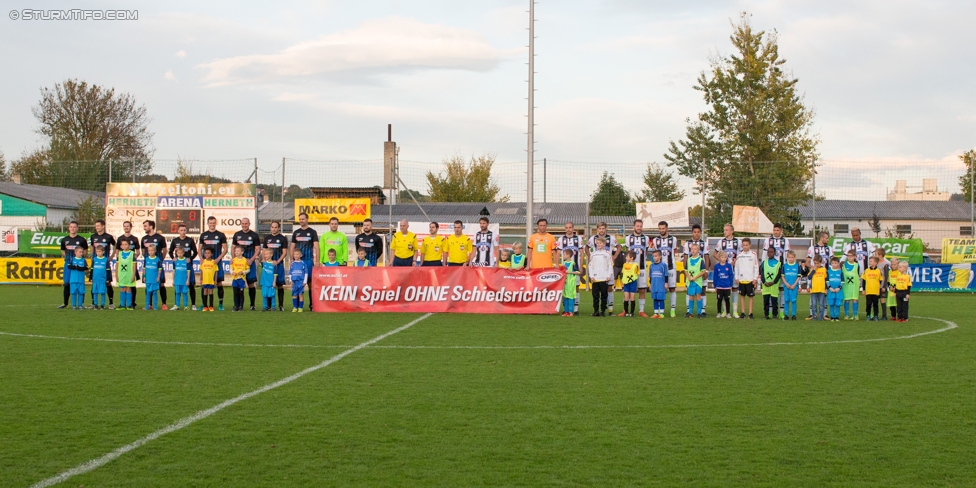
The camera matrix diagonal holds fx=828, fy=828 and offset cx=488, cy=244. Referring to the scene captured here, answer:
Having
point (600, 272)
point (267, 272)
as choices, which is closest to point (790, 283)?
point (600, 272)

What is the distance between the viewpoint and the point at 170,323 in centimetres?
1335

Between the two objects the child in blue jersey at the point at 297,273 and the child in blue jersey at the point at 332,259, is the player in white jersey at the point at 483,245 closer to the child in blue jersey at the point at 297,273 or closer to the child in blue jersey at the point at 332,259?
the child in blue jersey at the point at 332,259

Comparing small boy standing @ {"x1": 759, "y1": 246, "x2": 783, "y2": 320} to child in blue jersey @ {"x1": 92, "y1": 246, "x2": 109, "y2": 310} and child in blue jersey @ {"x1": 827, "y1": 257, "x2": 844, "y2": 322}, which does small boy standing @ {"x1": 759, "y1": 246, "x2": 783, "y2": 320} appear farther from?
child in blue jersey @ {"x1": 92, "y1": 246, "x2": 109, "y2": 310}

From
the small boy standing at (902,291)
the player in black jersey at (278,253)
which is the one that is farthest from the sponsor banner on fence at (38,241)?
the small boy standing at (902,291)

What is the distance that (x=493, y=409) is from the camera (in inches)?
265

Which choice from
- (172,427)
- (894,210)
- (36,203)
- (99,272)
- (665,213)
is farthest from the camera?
(894,210)

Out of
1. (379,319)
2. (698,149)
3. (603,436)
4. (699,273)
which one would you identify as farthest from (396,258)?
(698,149)

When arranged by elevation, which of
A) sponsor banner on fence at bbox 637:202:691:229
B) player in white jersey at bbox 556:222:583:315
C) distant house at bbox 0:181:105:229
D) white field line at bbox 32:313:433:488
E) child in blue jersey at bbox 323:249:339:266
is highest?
distant house at bbox 0:181:105:229

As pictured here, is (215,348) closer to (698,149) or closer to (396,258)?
(396,258)

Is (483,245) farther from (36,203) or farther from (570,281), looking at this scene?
(36,203)

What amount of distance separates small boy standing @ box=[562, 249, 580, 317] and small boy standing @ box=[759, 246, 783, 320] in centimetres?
354

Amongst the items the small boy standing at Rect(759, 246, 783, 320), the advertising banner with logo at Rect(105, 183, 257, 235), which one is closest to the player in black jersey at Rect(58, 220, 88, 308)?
the advertising banner with logo at Rect(105, 183, 257, 235)

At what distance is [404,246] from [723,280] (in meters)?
6.15

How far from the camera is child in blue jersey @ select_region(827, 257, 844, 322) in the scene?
50.8ft
